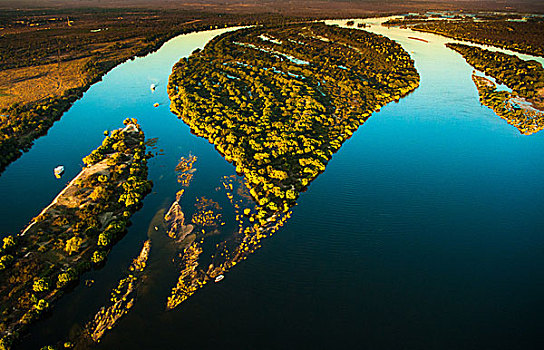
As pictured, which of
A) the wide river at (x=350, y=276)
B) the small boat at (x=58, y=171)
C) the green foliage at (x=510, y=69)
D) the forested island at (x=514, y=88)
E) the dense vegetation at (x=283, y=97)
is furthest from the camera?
the green foliage at (x=510, y=69)

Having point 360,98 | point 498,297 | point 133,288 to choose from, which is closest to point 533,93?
point 360,98

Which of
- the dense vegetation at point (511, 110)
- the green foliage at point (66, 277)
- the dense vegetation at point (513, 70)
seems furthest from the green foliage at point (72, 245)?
the dense vegetation at point (513, 70)

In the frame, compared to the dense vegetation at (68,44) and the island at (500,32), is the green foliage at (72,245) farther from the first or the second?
the island at (500,32)

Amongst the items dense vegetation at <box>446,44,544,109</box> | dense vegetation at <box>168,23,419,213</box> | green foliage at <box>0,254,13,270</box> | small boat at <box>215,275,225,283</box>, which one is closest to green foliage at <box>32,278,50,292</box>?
green foliage at <box>0,254,13,270</box>

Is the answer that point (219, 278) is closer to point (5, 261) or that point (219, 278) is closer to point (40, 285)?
point (40, 285)

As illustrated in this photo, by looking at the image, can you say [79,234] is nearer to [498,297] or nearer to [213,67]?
[498,297]

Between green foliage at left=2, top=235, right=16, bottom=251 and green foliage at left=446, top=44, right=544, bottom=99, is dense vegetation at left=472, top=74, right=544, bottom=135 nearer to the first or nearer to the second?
green foliage at left=446, top=44, right=544, bottom=99
